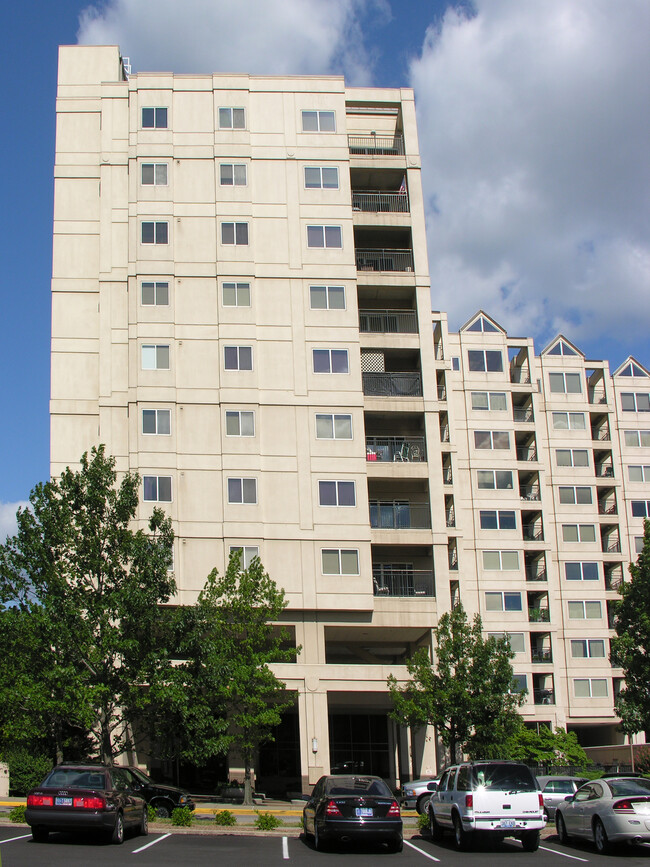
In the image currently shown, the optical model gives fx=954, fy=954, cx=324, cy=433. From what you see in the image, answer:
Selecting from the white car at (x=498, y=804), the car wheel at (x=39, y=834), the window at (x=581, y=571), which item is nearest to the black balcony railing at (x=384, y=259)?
the window at (x=581, y=571)

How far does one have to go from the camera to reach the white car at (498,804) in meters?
20.1

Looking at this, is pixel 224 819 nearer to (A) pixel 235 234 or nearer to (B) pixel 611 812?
(B) pixel 611 812

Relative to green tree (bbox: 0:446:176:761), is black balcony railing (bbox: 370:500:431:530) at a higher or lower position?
higher

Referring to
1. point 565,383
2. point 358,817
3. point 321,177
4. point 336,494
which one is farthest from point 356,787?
point 565,383

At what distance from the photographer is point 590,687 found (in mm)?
62469

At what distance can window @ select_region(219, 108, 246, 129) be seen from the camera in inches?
1916

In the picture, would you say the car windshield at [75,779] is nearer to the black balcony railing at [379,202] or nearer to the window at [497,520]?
the black balcony railing at [379,202]

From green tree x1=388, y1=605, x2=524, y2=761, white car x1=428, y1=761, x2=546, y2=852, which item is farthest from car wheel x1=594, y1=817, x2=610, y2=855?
green tree x1=388, y1=605, x2=524, y2=761

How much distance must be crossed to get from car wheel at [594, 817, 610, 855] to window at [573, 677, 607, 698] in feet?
142

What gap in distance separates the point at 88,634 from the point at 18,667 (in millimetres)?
2634

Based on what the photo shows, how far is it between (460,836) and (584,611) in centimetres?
4633

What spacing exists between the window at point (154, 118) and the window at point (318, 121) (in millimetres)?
7145

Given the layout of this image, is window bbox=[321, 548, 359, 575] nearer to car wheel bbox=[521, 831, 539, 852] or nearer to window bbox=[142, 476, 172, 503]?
window bbox=[142, 476, 172, 503]

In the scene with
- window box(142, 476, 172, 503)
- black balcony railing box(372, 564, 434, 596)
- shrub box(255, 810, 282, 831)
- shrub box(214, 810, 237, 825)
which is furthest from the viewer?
black balcony railing box(372, 564, 434, 596)
